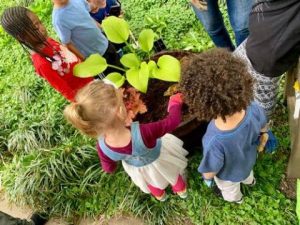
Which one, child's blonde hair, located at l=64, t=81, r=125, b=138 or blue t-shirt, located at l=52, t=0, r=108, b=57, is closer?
child's blonde hair, located at l=64, t=81, r=125, b=138

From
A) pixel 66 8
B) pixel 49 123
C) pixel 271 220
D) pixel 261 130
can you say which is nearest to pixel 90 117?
pixel 261 130

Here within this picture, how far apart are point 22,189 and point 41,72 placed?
3.22 ft

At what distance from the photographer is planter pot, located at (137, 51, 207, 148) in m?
2.53

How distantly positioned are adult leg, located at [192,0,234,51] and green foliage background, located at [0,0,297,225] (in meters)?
0.53

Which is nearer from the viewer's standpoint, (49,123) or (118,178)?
(118,178)

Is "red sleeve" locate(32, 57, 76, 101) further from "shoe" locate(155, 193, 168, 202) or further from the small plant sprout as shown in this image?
"shoe" locate(155, 193, 168, 202)

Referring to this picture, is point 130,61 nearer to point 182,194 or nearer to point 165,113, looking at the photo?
point 165,113

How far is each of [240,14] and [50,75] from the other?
53.7 inches

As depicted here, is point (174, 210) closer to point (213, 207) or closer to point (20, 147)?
point (213, 207)

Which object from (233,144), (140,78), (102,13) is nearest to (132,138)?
(140,78)

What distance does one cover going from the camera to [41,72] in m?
2.71

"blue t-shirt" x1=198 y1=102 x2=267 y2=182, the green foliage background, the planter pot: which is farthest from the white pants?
the planter pot

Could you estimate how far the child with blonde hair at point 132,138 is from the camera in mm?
1891

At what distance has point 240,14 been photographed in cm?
259
